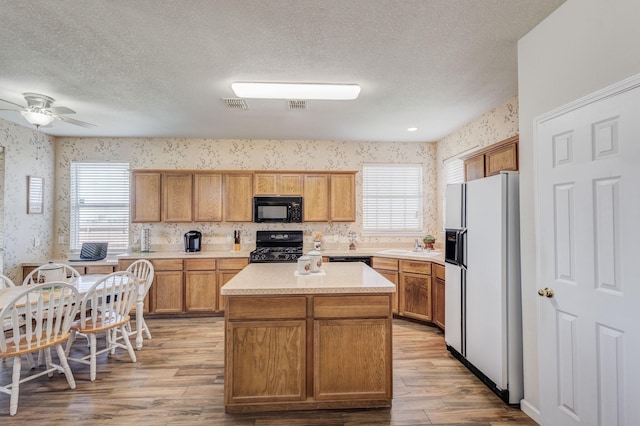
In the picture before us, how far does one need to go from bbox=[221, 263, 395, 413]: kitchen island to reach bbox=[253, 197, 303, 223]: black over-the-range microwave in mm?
2581

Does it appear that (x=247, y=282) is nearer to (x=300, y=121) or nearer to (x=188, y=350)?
(x=188, y=350)

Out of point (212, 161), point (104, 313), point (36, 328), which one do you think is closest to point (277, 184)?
point (212, 161)

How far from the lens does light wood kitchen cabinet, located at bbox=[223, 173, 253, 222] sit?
4.81 meters

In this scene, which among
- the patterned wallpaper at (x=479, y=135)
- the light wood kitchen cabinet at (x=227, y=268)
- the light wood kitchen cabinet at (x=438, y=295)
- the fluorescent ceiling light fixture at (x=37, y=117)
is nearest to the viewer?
the fluorescent ceiling light fixture at (x=37, y=117)

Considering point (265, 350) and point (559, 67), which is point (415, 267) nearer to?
point (265, 350)

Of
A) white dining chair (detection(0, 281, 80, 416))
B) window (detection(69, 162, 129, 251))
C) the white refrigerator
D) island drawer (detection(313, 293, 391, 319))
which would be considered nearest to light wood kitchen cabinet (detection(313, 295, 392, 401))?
island drawer (detection(313, 293, 391, 319))

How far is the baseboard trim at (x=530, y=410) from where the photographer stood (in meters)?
2.15

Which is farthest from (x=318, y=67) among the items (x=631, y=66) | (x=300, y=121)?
(x=631, y=66)

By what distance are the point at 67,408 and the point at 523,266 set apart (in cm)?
352

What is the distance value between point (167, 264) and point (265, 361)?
2.86 m

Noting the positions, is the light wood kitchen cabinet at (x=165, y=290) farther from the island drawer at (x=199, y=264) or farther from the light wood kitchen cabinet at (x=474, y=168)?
the light wood kitchen cabinet at (x=474, y=168)

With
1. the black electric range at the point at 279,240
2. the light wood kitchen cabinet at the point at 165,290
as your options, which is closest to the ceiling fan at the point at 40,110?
the light wood kitchen cabinet at the point at 165,290

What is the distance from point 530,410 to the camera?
86.8 inches

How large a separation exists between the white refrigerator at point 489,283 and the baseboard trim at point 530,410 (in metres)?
0.07
